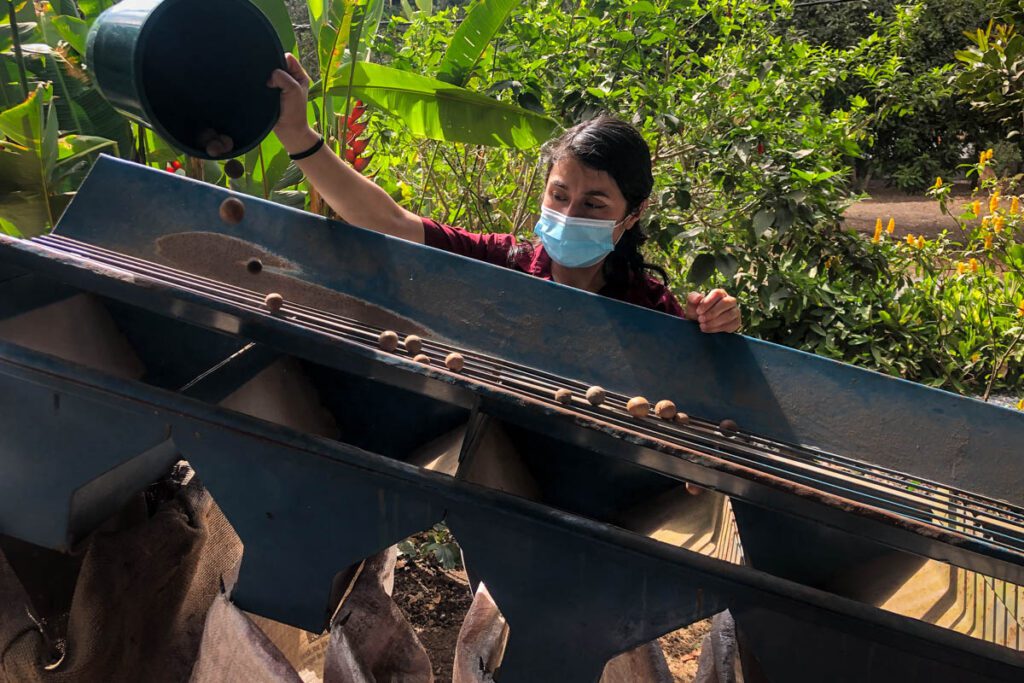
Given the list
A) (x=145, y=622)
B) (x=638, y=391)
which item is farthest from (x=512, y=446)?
(x=145, y=622)

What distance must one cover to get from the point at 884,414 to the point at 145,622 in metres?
1.59

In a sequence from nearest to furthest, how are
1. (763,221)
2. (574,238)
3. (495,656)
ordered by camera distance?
(495,656)
(574,238)
(763,221)

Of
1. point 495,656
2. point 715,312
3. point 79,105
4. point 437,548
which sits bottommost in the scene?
point 437,548

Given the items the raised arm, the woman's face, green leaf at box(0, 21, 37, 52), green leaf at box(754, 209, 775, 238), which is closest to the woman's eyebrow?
the woman's face

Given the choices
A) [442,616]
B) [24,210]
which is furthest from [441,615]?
[24,210]

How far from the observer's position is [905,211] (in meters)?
13.0

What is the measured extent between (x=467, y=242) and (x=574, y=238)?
352 mm

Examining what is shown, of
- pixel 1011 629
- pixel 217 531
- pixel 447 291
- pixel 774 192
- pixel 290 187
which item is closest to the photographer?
pixel 1011 629

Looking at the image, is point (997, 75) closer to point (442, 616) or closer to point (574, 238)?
point (574, 238)

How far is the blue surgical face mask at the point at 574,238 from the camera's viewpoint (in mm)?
2145

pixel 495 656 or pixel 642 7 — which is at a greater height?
pixel 642 7

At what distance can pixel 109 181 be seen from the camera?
1.94 metres

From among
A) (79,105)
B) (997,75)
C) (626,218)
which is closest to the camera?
(626,218)

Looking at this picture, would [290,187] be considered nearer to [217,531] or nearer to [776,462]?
[217,531]
